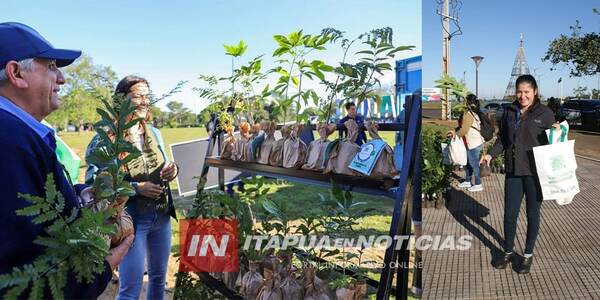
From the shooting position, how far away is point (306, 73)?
2014mm

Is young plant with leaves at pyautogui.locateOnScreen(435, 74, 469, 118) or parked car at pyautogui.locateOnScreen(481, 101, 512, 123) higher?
young plant with leaves at pyautogui.locateOnScreen(435, 74, 469, 118)

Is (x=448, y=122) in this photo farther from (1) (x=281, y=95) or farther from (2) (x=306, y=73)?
(1) (x=281, y=95)

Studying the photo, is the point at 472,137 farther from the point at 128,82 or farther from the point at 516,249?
the point at 128,82

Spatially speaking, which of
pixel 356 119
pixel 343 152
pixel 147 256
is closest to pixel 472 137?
pixel 343 152

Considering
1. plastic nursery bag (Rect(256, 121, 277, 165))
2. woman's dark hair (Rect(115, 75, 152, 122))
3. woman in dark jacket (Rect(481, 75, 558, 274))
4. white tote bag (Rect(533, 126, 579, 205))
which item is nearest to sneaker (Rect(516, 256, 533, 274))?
woman in dark jacket (Rect(481, 75, 558, 274))

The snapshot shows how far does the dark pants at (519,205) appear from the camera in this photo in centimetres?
116

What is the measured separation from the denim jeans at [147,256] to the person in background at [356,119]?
1.17 m

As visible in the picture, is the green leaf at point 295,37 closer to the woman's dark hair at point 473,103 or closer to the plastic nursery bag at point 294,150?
the plastic nursery bag at point 294,150

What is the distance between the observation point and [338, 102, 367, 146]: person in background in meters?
1.74

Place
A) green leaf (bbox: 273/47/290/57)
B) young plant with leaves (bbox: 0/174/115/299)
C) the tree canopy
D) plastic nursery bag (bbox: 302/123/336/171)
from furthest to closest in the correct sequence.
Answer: green leaf (bbox: 273/47/290/57) → plastic nursery bag (bbox: 302/123/336/171) → the tree canopy → young plant with leaves (bbox: 0/174/115/299)

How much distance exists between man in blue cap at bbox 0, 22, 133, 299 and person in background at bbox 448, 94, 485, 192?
1039 millimetres

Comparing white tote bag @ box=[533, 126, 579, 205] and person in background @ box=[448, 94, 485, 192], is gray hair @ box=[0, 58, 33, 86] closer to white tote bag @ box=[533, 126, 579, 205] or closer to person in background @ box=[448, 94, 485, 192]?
person in background @ box=[448, 94, 485, 192]

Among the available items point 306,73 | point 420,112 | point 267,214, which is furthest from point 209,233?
point 420,112

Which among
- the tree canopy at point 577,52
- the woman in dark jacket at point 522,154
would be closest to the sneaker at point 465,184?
the woman in dark jacket at point 522,154
